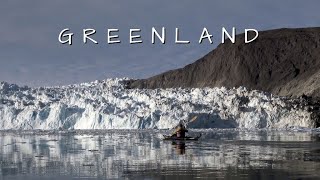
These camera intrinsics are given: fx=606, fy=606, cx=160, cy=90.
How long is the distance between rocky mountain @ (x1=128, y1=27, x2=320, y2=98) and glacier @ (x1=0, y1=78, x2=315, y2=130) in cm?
4976

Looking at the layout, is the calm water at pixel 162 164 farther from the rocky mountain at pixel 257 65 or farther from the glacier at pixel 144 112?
the rocky mountain at pixel 257 65

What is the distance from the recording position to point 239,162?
776 inches

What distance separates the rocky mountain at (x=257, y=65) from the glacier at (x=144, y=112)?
49.8 m

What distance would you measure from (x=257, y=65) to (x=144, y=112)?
6498cm

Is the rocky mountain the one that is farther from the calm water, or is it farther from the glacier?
the calm water

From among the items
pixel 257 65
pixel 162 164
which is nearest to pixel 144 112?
pixel 162 164

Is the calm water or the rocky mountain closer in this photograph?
the calm water

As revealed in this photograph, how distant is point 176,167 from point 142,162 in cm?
220

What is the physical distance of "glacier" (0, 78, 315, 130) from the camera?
2131 inches

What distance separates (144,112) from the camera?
179 ft

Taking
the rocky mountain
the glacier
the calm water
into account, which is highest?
the rocky mountain

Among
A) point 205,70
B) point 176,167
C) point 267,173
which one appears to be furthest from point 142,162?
point 205,70

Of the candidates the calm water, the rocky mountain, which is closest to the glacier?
the calm water

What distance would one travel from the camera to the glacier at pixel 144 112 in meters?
54.1
